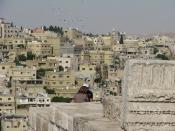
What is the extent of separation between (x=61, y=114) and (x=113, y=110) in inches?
25.2

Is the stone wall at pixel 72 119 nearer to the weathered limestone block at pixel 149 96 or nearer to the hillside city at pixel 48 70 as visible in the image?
the weathered limestone block at pixel 149 96

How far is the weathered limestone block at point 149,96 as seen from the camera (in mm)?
3857

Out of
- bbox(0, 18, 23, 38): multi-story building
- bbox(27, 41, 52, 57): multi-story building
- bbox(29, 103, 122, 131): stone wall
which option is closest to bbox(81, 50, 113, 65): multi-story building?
bbox(27, 41, 52, 57): multi-story building

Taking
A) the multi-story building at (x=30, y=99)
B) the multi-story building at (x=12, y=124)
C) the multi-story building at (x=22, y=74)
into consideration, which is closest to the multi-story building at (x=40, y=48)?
the multi-story building at (x=22, y=74)

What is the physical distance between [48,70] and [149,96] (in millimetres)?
46893

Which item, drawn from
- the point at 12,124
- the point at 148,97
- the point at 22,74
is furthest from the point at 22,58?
the point at 148,97

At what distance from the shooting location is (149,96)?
3.87 m

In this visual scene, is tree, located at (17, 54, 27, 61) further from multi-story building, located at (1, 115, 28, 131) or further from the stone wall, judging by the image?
the stone wall

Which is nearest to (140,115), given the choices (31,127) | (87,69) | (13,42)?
(31,127)

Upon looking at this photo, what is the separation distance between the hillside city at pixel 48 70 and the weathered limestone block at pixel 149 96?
50.6 feet

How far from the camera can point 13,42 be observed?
67062 mm

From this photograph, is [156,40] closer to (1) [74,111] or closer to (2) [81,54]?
(2) [81,54]

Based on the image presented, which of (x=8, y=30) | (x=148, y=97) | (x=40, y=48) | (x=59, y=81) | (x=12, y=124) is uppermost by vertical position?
(x=8, y=30)

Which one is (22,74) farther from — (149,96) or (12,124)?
(149,96)
